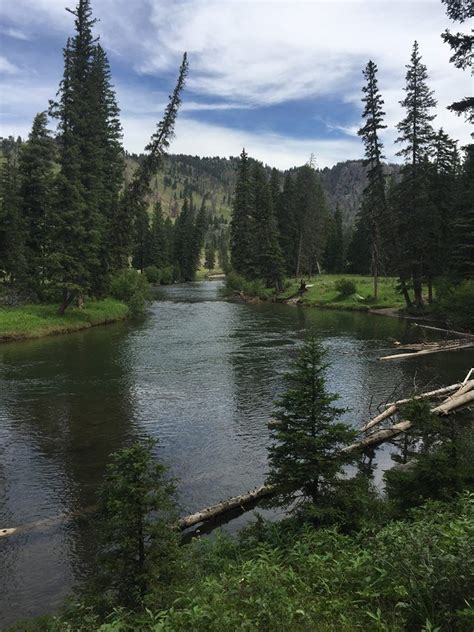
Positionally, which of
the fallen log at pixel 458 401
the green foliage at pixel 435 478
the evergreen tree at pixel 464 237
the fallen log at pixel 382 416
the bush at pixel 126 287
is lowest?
the fallen log at pixel 382 416

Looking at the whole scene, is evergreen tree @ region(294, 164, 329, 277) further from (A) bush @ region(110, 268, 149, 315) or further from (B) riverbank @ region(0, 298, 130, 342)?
(B) riverbank @ region(0, 298, 130, 342)

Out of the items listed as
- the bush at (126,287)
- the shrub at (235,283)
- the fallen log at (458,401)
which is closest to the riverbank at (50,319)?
the bush at (126,287)

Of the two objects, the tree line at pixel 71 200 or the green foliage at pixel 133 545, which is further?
the tree line at pixel 71 200

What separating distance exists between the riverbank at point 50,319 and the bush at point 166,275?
63.4 meters

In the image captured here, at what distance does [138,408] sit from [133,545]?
1460 centimetres

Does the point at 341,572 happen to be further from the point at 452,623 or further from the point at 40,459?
the point at 40,459

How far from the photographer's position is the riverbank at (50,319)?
3934 cm

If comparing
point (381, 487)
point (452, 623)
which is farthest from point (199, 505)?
point (452, 623)

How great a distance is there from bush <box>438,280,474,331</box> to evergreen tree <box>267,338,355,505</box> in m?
31.9

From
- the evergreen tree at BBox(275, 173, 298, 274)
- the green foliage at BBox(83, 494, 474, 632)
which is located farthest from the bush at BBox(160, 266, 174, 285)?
the green foliage at BBox(83, 494, 474, 632)

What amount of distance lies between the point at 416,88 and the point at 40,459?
4850 centimetres

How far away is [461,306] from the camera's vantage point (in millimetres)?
39781

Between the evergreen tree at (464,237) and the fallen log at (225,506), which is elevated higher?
the evergreen tree at (464,237)

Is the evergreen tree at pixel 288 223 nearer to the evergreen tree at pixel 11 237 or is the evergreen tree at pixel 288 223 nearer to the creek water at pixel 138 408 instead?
the creek water at pixel 138 408
